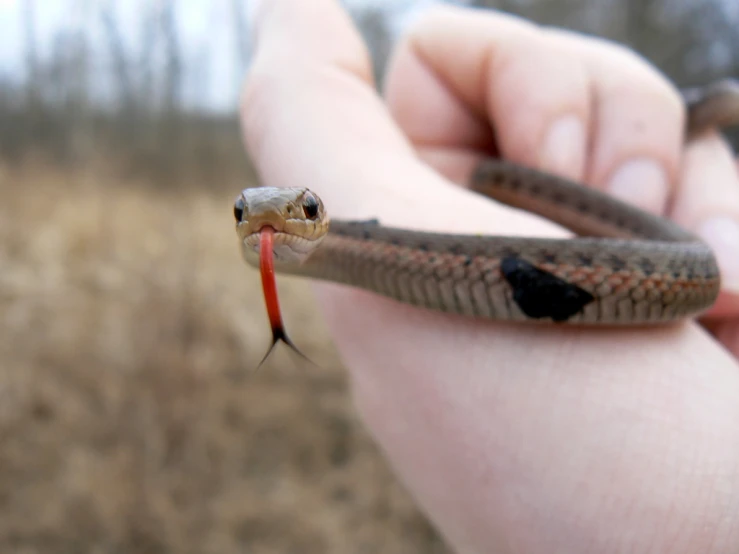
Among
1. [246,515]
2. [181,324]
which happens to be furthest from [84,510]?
[181,324]

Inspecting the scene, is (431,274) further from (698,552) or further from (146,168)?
(146,168)

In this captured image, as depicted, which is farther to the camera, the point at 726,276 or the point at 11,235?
the point at 11,235

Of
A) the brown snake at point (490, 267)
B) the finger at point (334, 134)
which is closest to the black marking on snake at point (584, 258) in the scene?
the brown snake at point (490, 267)

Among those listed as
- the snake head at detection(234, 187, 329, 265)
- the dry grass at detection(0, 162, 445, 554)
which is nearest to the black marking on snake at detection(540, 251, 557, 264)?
the snake head at detection(234, 187, 329, 265)

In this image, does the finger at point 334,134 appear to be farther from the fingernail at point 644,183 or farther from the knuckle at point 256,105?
the fingernail at point 644,183

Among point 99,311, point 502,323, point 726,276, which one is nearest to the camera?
point 502,323

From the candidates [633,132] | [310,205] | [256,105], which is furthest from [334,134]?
[633,132]
